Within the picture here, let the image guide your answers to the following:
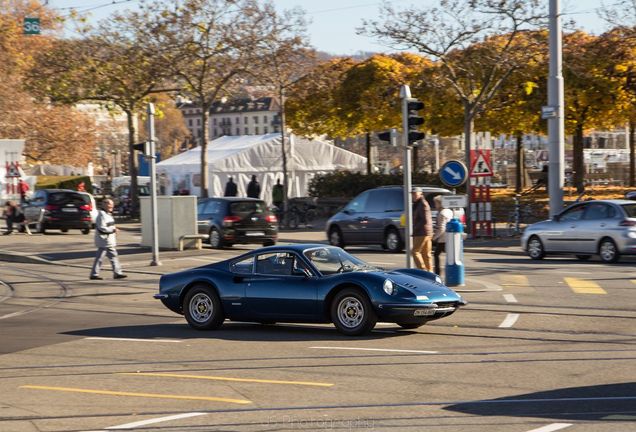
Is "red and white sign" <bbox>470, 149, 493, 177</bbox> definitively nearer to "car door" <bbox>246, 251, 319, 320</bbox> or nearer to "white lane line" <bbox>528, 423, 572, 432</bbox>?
"car door" <bbox>246, 251, 319, 320</bbox>

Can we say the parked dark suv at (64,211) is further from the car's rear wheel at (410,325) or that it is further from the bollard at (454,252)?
the car's rear wheel at (410,325)

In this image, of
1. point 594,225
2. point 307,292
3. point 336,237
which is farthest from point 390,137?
point 336,237

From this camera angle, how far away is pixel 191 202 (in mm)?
31141

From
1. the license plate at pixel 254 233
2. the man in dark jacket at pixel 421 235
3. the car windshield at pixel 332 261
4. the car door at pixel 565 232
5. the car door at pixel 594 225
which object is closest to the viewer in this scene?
the car windshield at pixel 332 261

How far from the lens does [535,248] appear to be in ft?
92.8

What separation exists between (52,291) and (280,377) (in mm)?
12447

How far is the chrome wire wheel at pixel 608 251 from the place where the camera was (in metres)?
26.3

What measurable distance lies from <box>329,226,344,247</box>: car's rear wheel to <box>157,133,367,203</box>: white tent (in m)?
21.2

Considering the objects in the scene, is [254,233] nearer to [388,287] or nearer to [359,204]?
[359,204]

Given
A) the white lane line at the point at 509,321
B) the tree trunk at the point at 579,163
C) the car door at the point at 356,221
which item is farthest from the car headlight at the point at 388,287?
the tree trunk at the point at 579,163

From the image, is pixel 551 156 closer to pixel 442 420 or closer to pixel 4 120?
pixel 442 420

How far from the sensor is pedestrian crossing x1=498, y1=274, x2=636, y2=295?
1999 centimetres

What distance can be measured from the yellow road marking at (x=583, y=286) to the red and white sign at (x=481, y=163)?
902 centimetres

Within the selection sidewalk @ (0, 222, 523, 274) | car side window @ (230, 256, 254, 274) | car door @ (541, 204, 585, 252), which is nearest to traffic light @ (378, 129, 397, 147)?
car side window @ (230, 256, 254, 274)
